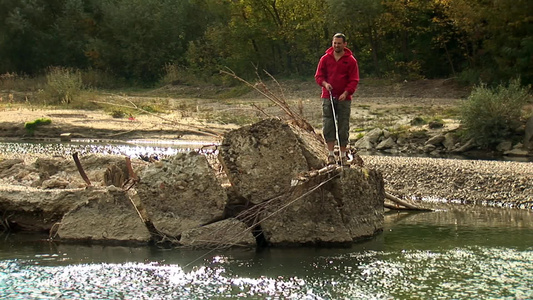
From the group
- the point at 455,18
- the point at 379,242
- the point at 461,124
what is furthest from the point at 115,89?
the point at 379,242

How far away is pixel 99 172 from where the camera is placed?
12938 millimetres

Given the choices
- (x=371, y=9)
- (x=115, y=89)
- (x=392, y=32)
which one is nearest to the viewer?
(x=371, y=9)

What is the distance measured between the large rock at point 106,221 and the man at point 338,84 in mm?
2849

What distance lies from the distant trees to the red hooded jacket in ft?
59.0

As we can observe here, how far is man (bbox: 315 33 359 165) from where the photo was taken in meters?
10.6

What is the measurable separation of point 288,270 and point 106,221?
116 inches

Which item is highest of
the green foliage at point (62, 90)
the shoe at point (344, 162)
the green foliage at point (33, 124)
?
the shoe at point (344, 162)

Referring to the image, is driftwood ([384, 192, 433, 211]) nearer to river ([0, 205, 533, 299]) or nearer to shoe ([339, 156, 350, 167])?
river ([0, 205, 533, 299])

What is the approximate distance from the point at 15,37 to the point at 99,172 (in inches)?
1369

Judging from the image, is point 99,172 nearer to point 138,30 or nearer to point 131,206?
point 131,206

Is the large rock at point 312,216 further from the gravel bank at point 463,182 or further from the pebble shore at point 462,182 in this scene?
the gravel bank at point 463,182

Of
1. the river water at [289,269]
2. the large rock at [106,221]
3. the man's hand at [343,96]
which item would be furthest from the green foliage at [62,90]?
the man's hand at [343,96]

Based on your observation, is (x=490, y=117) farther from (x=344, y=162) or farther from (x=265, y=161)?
(x=265, y=161)

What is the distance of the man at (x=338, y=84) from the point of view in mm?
10586
